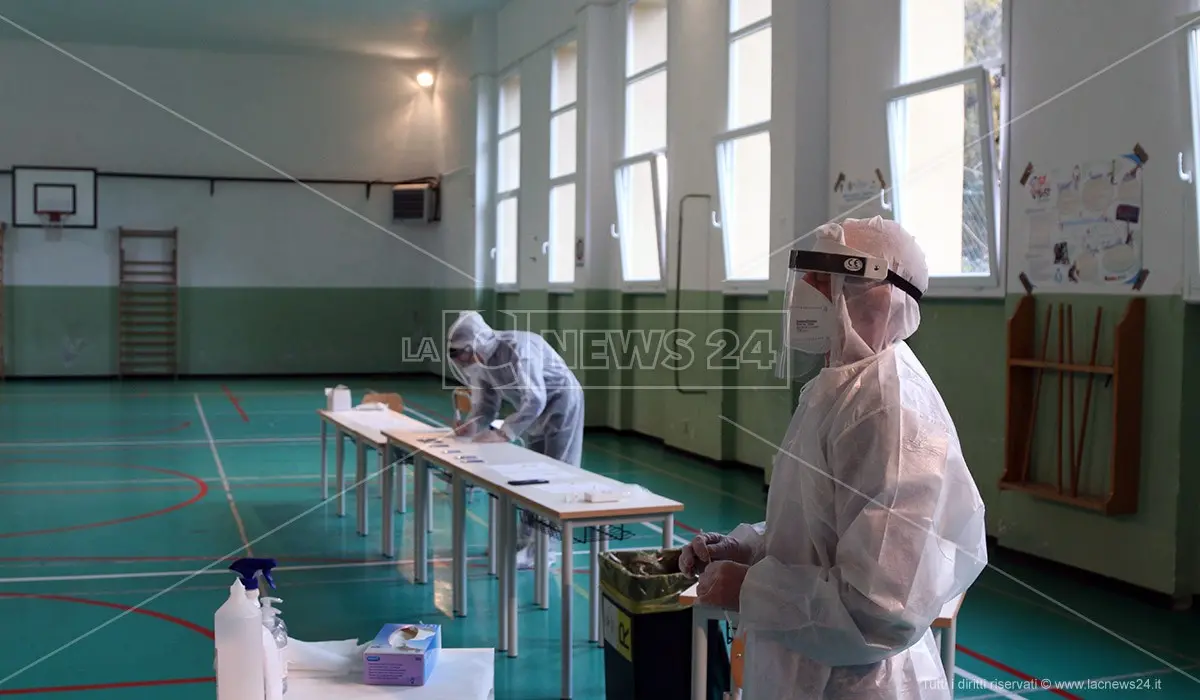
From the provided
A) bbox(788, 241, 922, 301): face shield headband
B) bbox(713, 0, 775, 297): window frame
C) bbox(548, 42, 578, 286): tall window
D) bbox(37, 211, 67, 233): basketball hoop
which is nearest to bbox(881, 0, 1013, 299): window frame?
bbox(713, 0, 775, 297): window frame

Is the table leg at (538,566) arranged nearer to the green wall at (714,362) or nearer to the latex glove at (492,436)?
the latex glove at (492,436)

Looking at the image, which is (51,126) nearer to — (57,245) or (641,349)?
(57,245)

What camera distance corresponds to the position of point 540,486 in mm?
4453

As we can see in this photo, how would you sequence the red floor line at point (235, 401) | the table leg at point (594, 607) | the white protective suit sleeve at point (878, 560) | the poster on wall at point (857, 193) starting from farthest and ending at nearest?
the red floor line at point (235, 401) → the poster on wall at point (857, 193) → the table leg at point (594, 607) → the white protective suit sleeve at point (878, 560)

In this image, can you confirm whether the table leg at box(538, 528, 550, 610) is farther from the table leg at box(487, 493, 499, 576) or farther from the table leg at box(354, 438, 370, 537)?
the table leg at box(354, 438, 370, 537)

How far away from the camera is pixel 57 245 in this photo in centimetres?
1584

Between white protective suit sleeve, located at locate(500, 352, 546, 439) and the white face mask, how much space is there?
145 inches

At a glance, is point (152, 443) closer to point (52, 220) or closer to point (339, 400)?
point (339, 400)

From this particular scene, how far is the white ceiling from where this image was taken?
1362 cm

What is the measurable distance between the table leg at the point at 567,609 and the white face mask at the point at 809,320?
7.06 ft

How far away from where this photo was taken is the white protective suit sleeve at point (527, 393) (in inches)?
221

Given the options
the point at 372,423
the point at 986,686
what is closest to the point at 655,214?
the point at 372,423

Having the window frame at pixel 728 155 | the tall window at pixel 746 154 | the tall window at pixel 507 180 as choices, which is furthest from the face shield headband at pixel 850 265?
the tall window at pixel 507 180

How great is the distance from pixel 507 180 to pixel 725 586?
12771mm
